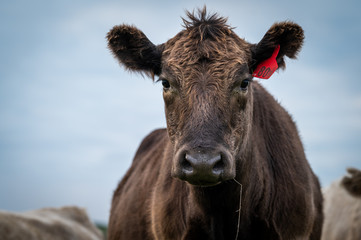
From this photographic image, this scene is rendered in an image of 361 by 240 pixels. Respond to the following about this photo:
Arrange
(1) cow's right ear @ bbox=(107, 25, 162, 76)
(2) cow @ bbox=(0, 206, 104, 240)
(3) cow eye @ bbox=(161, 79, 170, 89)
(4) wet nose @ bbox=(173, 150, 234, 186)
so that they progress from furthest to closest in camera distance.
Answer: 1. (2) cow @ bbox=(0, 206, 104, 240)
2. (1) cow's right ear @ bbox=(107, 25, 162, 76)
3. (3) cow eye @ bbox=(161, 79, 170, 89)
4. (4) wet nose @ bbox=(173, 150, 234, 186)

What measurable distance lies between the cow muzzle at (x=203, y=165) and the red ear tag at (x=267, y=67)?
1331mm

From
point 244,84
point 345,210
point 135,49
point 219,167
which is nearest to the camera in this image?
point 219,167

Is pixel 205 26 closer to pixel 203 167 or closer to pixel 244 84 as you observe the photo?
pixel 244 84

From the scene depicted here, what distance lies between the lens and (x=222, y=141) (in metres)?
3.30

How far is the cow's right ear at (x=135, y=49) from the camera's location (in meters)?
4.42

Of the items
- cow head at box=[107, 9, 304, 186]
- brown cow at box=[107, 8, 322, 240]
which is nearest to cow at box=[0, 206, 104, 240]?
brown cow at box=[107, 8, 322, 240]

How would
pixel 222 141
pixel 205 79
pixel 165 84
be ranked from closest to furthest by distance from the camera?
pixel 222 141, pixel 205 79, pixel 165 84

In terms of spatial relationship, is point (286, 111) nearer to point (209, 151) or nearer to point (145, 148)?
point (209, 151)

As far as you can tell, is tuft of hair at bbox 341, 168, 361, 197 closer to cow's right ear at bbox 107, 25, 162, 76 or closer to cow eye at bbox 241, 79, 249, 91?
cow eye at bbox 241, 79, 249, 91

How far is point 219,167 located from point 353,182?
21.4ft

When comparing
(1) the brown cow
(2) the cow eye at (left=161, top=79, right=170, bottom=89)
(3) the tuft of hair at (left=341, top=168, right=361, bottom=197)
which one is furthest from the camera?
(3) the tuft of hair at (left=341, top=168, right=361, bottom=197)

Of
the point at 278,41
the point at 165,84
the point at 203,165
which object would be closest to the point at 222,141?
the point at 203,165

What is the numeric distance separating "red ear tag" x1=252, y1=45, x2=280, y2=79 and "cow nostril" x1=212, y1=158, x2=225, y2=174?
1439mm

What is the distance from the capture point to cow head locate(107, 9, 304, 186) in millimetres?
3139
